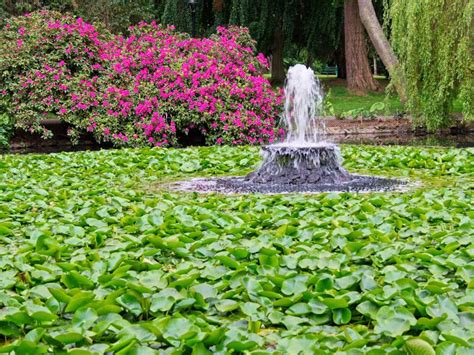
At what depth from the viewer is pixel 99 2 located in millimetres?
22547

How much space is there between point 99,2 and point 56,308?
68.5ft

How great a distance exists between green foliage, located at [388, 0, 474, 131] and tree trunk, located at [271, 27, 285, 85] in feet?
28.5

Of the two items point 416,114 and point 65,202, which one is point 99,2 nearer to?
point 416,114

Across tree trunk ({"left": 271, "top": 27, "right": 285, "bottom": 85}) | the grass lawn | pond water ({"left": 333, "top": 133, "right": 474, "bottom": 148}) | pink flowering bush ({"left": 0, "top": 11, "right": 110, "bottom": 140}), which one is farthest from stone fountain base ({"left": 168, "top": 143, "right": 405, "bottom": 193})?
tree trunk ({"left": 271, "top": 27, "right": 285, "bottom": 85})

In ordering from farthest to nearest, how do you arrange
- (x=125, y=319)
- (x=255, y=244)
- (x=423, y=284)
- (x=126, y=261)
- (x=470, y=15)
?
(x=470, y=15)
(x=255, y=244)
(x=126, y=261)
(x=423, y=284)
(x=125, y=319)

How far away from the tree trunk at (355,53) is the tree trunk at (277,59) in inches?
109

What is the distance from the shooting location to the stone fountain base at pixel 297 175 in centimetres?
688

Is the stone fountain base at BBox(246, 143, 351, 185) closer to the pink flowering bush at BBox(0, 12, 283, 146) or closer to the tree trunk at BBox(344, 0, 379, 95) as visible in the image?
the pink flowering bush at BBox(0, 12, 283, 146)

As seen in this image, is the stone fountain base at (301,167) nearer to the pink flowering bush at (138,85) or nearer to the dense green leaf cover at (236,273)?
the dense green leaf cover at (236,273)

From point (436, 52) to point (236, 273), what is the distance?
11822 mm

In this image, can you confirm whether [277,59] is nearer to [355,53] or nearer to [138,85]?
[355,53]

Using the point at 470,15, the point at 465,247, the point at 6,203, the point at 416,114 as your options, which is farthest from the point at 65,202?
the point at 416,114

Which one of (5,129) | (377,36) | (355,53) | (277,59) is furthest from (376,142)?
(277,59)

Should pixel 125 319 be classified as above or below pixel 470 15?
below
